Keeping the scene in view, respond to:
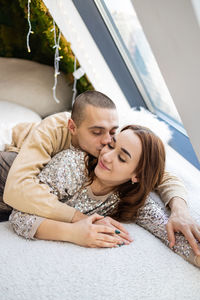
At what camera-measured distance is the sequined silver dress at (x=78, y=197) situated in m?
1.10

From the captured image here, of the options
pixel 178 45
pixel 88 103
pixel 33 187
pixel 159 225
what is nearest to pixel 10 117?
pixel 88 103

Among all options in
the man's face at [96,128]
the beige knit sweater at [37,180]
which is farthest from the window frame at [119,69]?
the man's face at [96,128]

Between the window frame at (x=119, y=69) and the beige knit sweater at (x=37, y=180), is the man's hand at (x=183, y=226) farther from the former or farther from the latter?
the window frame at (x=119, y=69)

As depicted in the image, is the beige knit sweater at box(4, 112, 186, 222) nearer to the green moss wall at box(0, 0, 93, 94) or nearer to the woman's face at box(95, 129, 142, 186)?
the woman's face at box(95, 129, 142, 186)

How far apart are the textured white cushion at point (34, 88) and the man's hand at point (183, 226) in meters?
1.58

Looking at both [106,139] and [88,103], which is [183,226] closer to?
[106,139]

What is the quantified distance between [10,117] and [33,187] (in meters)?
1.09

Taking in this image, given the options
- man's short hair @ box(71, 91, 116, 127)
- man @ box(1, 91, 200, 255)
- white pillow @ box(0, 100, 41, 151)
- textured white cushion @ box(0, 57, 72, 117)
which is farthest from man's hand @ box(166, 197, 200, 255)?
textured white cushion @ box(0, 57, 72, 117)

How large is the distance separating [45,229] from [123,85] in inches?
48.6

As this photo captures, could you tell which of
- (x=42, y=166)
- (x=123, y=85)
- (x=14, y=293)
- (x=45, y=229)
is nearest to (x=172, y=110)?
(x=123, y=85)

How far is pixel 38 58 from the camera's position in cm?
271

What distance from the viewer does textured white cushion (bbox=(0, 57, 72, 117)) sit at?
2.44 meters

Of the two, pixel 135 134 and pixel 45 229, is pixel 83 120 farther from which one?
pixel 45 229

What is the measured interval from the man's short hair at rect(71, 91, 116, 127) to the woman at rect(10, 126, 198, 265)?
19 centimetres
